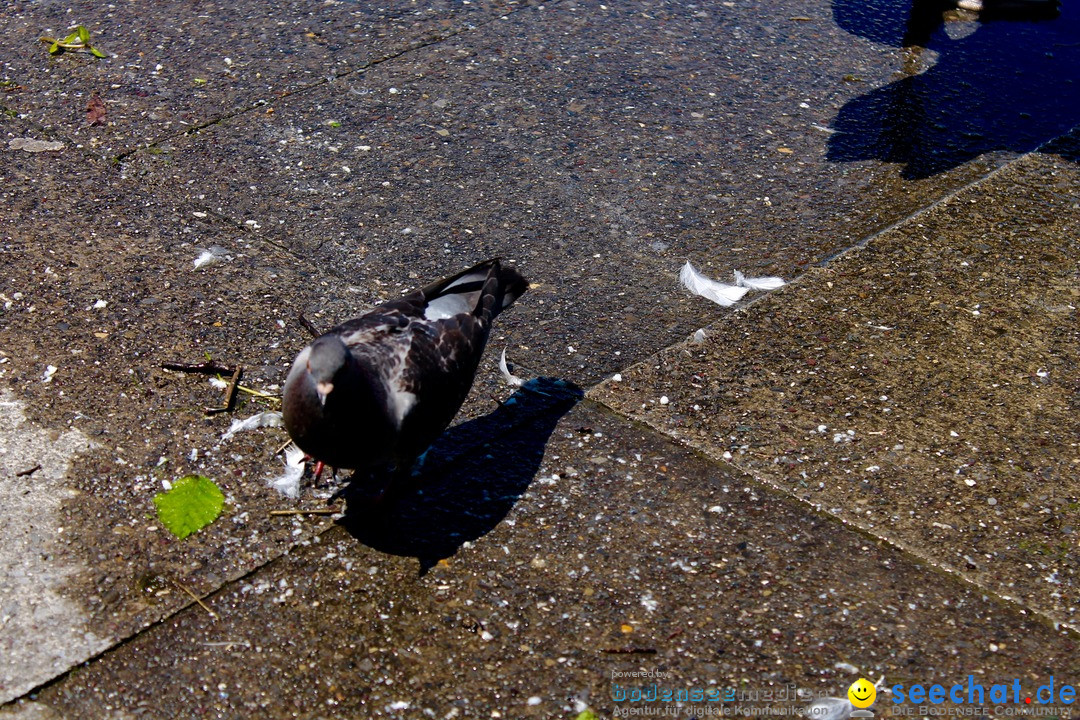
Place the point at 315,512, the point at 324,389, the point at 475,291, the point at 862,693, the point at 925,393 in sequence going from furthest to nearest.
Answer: the point at 925,393 → the point at 475,291 → the point at 315,512 → the point at 324,389 → the point at 862,693

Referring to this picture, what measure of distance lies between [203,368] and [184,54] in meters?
3.02

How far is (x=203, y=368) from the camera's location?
13.2 ft

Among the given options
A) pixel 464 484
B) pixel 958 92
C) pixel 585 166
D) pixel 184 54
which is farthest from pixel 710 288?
pixel 184 54

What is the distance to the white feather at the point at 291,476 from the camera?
359 centimetres

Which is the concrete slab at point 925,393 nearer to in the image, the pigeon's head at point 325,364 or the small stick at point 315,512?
the small stick at point 315,512

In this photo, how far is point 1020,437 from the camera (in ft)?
12.9

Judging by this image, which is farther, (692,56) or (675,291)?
(692,56)

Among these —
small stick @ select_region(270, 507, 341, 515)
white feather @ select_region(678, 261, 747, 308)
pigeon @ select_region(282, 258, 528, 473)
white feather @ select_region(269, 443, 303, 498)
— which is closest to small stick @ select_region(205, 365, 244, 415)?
white feather @ select_region(269, 443, 303, 498)

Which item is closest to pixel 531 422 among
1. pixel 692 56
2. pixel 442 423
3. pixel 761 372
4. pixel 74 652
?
pixel 442 423

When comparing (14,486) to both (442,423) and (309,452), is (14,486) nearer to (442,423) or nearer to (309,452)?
(309,452)

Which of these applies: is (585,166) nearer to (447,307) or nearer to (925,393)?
(447,307)

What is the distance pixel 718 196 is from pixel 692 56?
1.69 meters

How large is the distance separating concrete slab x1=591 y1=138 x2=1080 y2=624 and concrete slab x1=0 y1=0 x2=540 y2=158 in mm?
3046

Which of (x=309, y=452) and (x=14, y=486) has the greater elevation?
(x=309, y=452)
